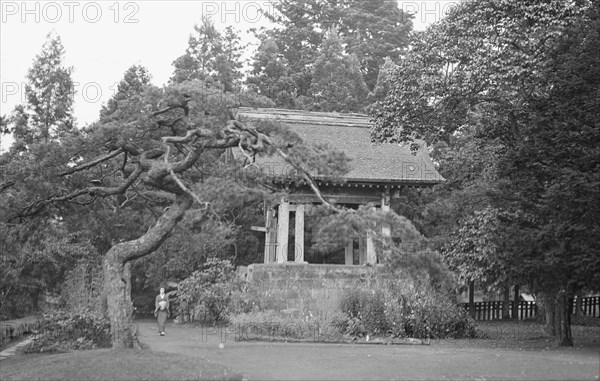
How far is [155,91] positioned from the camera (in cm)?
1527

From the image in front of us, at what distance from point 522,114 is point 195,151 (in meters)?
10.0

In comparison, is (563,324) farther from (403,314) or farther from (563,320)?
(403,314)

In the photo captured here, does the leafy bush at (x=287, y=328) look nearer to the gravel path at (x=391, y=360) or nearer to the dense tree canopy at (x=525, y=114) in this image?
the gravel path at (x=391, y=360)

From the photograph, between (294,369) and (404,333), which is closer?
Answer: (294,369)

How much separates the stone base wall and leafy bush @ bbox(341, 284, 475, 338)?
5.38 ft

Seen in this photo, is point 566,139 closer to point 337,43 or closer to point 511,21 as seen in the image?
point 511,21

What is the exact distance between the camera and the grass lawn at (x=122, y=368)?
11.7 metres

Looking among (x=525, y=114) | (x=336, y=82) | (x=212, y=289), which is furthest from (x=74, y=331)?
(x=336, y=82)

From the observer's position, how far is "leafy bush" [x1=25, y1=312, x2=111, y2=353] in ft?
56.2

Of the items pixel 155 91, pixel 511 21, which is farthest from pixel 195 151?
pixel 511 21

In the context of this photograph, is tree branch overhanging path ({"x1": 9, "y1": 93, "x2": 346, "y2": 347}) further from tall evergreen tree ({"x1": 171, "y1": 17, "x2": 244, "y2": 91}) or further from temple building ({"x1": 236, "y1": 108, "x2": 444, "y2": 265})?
tall evergreen tree ({"x1": 171, "y1": 17, "x2": 244, "y2": 91})

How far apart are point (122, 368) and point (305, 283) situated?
11.9 m

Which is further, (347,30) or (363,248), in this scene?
(347,30)

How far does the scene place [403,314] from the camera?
20.7 metres
